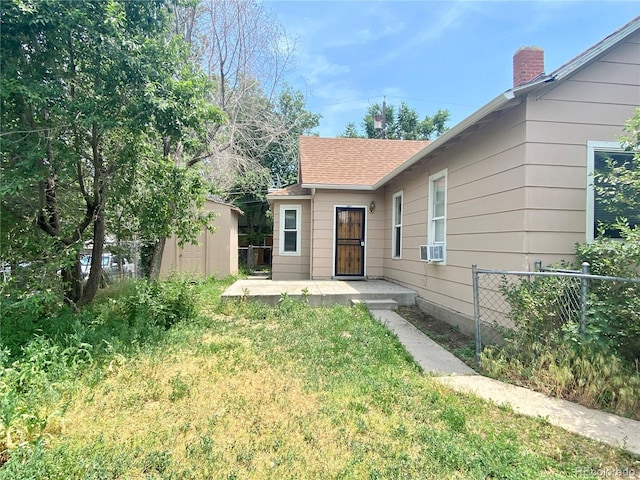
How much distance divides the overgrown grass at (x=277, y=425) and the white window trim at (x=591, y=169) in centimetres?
Result: 241

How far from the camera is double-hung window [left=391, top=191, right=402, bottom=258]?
7809 mm

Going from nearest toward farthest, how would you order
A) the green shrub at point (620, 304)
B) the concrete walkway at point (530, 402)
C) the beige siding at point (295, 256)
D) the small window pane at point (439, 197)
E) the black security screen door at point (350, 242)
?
the concrete walkway at point (530, 402)
the green shrub at point (620, 304)
the small window pane at point (439, 197)
the black security screen door at point (350, 242)
the beige siding at point (295, 256)

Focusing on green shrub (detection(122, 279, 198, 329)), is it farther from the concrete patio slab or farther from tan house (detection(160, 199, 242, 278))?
tan house (detection(160, 199, 242, 278))

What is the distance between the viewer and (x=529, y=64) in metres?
4.42

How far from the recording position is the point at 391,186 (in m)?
8.43

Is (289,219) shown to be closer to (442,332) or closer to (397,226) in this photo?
(397,226)

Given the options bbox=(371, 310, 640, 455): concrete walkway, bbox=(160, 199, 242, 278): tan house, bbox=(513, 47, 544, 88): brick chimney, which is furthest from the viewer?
bbox=(160, 199, 242, 278): tan house

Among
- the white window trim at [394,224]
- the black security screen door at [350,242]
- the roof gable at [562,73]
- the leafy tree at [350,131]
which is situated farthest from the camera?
the leafy tree at [350,131]

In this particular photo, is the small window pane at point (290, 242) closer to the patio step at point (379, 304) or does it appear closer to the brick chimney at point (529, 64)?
the patio step at point (379, 304)

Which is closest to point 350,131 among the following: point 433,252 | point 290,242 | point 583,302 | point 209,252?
point 290,242

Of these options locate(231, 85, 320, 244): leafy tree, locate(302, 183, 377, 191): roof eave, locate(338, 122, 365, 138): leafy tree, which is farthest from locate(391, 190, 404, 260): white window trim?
locate(338, 122, 365, 138): leafy tree

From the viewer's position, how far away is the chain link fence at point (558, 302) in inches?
120

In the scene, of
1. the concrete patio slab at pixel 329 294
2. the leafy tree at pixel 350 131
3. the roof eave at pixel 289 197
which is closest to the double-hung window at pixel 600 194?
the concrete patio slab at pixel 329 294

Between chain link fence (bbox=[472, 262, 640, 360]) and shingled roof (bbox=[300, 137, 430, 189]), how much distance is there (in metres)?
5.19
